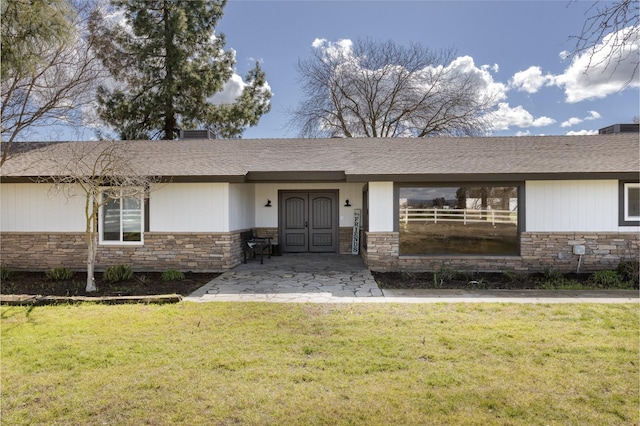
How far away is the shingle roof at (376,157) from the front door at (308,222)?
5.57 ft

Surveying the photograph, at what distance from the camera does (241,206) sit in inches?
437

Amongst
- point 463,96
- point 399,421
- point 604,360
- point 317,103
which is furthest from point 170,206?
point 463,96

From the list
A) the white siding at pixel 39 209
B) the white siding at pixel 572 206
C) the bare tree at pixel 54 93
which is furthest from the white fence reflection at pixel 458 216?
the bare tree at pixel 54 93

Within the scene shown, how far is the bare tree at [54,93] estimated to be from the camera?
9059 millimetres

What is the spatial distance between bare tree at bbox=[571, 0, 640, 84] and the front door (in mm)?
10143

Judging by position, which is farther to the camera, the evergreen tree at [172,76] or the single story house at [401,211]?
the evergreen tree at [172,76]

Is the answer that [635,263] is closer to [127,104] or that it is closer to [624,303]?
[624,303]

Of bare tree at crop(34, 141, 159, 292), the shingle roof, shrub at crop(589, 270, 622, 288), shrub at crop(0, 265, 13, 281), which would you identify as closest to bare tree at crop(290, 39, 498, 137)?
the shingle roof

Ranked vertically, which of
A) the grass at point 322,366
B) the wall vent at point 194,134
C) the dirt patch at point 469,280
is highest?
the wall vent at point 194,134

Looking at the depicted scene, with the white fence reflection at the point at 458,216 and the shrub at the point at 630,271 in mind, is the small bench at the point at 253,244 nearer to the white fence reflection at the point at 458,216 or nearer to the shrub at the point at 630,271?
the white fence reflection at the point at 458,216

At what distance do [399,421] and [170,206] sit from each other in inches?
326

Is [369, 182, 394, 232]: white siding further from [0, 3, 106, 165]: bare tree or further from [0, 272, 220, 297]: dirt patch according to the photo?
[0, 3, 106, 165]: bare tree

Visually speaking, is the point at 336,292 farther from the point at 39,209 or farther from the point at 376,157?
the point at 39,209

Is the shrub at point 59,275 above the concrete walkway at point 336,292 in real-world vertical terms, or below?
above
